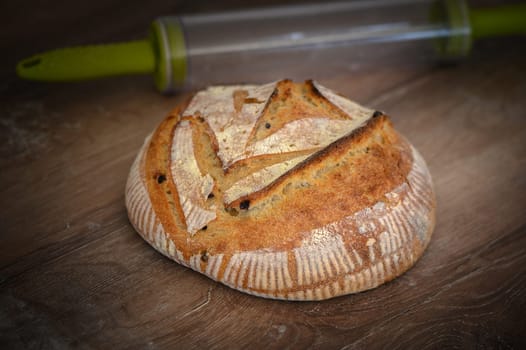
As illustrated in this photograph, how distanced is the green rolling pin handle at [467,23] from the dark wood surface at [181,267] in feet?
0.35

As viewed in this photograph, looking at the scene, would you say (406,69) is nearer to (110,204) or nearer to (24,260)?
(110,204)

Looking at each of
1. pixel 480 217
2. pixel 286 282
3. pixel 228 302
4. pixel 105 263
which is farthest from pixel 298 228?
pixel 480 217

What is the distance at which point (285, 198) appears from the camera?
145 centimetres

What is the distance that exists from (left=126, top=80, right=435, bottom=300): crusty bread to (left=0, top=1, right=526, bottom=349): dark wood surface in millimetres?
68

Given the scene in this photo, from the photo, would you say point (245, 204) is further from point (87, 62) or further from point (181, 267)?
point (87, 62)

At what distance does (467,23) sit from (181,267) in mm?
1354

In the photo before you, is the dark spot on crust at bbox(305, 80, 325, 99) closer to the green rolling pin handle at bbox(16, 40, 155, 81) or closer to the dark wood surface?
the dark wood surface

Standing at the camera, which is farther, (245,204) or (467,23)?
(467,23)

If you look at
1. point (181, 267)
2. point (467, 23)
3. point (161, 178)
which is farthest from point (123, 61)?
point (467, 23)

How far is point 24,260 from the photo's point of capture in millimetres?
1551

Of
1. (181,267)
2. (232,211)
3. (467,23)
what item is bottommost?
(181,267)

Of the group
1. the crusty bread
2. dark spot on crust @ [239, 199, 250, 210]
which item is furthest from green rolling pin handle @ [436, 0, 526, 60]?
dark spot on crust @ [239, 199, 250, 210]

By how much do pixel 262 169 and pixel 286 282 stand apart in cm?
25

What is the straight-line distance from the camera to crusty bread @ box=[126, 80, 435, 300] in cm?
143
